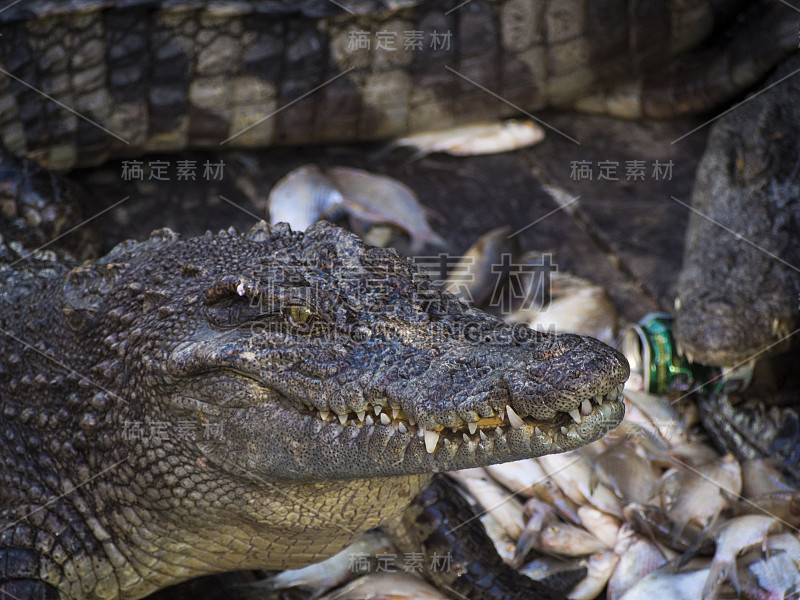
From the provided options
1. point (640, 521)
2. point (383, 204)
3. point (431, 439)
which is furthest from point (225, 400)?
point (383, 204)

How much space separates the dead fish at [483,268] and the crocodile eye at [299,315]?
1789 millimetres

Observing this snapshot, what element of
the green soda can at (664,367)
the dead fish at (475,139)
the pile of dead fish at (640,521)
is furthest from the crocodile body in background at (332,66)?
the pile of dead fish at (640,521)

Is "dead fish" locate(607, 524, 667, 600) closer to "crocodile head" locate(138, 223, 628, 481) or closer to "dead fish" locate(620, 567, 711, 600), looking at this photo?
"dead fish" locate(620, 567, 711, 600)

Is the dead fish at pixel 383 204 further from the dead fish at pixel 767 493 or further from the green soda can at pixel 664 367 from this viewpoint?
the dead fish at pixel 767 493

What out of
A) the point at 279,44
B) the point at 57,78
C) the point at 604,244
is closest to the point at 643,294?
the point at 604,244

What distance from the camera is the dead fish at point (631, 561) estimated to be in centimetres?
276

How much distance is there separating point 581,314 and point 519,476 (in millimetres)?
851

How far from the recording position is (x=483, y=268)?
3902mm

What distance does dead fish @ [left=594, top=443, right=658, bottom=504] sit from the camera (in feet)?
10.1

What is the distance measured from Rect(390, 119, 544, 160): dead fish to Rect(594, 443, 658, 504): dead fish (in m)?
2.01

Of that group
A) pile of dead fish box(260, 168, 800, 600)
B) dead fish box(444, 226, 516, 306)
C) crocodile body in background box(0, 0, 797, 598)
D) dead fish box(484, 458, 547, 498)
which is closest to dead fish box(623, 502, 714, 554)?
pile of dead fish box(260, 168, 800, 600)

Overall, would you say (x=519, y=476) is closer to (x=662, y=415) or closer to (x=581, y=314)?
(x=662, y=415)

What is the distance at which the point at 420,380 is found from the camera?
73.5 inches

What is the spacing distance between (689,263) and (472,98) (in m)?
1.68
